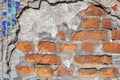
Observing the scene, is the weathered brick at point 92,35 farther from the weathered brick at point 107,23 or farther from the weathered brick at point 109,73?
the weathered brick at point 109,73

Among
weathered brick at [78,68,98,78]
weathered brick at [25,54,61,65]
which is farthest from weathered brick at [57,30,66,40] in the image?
weathered brick at [78,68,98,78]

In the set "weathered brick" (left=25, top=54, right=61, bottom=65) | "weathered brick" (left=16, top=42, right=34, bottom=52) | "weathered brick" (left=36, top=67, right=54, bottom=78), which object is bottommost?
"weathered brick" (left=36, top=67, right=54, bottom=78)

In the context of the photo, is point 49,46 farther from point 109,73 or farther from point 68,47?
point 109,73

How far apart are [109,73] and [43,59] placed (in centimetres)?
41

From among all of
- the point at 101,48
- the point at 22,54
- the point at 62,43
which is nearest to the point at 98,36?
the point at 101,48

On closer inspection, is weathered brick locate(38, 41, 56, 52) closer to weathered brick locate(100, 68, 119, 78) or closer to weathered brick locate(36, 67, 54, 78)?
weathered brick locate(36, 67, 54, 78)

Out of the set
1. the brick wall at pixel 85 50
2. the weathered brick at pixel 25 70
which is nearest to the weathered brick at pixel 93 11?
the brick wall at pixel 85 50

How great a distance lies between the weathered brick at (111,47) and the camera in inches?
92.5

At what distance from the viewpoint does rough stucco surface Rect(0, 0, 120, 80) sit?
2.37 meters

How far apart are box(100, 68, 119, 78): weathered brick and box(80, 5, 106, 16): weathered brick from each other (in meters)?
0.34

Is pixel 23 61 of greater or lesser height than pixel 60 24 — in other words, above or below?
below

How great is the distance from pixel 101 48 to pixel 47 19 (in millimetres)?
376

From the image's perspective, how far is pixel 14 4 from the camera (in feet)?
7.89

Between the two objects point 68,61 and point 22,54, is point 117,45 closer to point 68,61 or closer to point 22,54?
point 68,61
